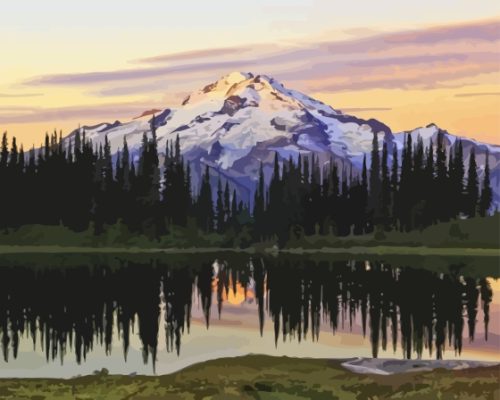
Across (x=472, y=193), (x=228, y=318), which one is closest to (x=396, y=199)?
(x=472, y=193)

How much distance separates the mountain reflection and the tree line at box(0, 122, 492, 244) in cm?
6531

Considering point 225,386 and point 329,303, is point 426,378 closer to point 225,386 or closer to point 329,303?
point 225,386

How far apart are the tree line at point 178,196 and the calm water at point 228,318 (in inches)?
2848

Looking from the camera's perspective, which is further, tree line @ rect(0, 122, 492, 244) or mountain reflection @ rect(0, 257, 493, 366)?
tree line @ rect(0, 122, 492, 244)

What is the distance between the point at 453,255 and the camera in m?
129

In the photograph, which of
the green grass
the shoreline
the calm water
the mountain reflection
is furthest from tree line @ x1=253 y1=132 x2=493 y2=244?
the green grass

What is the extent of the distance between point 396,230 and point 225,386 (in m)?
130

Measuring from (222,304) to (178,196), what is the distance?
337ft

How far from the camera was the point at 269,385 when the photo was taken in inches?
1019

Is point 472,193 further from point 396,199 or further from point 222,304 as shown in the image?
point 222,304

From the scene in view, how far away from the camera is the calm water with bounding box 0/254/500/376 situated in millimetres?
37125

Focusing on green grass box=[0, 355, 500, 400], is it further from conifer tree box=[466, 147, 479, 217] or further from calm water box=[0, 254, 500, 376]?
conifer tree box=[466, 147, 479, 217]

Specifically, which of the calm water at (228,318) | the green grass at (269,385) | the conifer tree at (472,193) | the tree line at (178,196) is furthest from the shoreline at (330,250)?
the green grass at (269,385)

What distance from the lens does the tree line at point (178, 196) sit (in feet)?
496
